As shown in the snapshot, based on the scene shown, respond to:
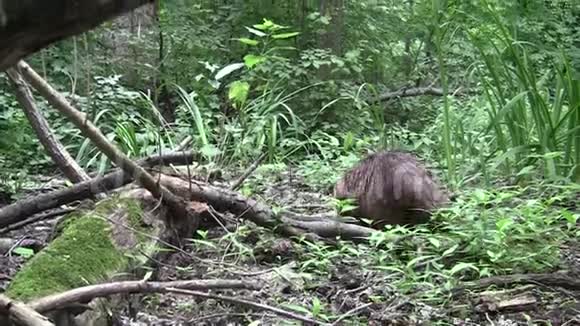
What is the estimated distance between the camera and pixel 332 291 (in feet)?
8.84

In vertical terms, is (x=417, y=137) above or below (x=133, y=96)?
below

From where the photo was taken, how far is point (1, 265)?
9.75 ft

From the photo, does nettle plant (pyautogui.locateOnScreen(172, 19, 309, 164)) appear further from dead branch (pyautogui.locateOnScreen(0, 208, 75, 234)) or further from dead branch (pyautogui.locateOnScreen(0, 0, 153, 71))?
dead branch (pyautogui.locateOnScreen(0, 0, 153, 71))

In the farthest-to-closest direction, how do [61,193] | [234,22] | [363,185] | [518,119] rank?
[234,22] < [518,119] < [363,185] < [61,193]

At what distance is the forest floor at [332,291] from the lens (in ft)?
8.02

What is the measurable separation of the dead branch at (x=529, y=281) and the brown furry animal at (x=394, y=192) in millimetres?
860

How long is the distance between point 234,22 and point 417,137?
2.82 metres

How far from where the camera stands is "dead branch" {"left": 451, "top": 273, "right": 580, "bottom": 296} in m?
2.62

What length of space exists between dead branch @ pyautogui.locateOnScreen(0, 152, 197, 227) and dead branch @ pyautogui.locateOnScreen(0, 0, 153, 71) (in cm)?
229

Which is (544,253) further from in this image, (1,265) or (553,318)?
(1,265)

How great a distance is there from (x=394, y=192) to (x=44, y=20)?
9.27ft

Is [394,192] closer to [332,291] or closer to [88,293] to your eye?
[332,291]

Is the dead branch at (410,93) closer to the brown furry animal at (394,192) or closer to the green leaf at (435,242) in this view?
the brown furry animal at (394,192)

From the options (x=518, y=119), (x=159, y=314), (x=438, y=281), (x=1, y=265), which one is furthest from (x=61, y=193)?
(x=518, y=119)
